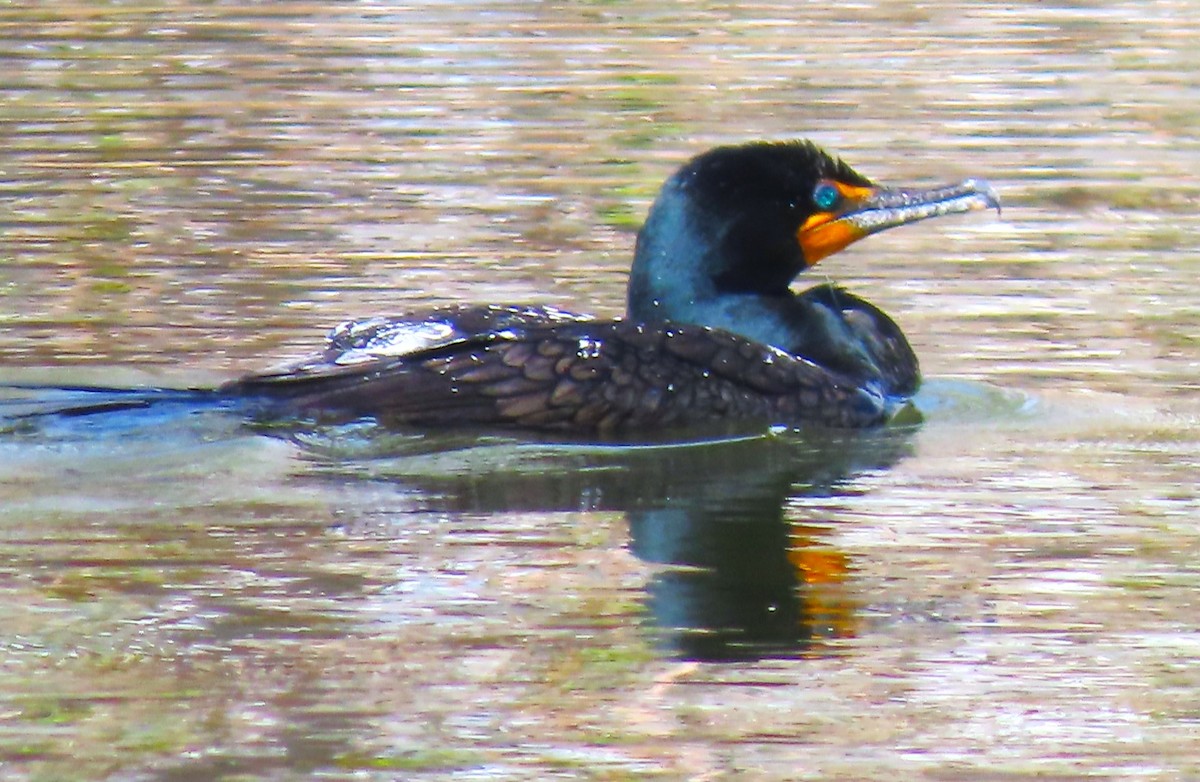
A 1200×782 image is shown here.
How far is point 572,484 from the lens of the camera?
6738 mm

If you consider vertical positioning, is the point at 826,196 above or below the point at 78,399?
above

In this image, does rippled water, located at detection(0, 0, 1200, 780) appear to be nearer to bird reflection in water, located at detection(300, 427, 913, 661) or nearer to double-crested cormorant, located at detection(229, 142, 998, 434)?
bird reflection in water, located at detection(300, 427, 913, 661)

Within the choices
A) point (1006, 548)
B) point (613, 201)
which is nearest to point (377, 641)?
point (1006, 548)

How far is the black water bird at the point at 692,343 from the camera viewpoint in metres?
7.03

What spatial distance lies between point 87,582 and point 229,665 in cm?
72

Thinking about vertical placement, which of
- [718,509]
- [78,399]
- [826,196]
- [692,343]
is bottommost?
[718,509]

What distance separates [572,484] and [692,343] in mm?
678

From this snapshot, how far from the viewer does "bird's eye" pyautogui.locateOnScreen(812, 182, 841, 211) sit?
25.4ft

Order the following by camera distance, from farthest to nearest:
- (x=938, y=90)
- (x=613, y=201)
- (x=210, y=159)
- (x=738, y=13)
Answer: (x=738, y=13), (x=938, y=90), (x=210, y=159), (x=613, y=201)

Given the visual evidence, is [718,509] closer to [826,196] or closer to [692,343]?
[692,343]

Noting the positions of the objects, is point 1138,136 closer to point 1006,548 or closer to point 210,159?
point 210,159

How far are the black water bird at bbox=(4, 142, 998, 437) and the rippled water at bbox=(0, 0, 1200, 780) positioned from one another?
0.46ft

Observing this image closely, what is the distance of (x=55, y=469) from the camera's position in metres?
6.68

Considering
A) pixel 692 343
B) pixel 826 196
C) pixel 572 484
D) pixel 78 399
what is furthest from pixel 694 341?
pixel 78 399
